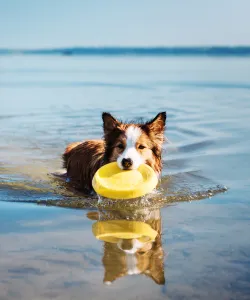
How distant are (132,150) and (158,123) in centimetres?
63

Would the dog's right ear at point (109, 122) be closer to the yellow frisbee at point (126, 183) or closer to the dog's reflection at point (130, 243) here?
the yellow frisbee at point (126, 183)

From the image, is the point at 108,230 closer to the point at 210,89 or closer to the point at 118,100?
the point at 118,100

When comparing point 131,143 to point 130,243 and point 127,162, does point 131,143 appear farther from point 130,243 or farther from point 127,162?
point 130,243

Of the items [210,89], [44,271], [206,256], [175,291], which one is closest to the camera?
[175,291]

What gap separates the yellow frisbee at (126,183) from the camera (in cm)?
682

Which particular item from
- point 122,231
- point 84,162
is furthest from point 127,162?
point 84,162

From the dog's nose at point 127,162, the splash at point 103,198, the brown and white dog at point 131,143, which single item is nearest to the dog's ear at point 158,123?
the brown and white dog at point 131,143

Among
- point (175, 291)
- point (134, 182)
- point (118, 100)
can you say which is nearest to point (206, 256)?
point (175, 291)

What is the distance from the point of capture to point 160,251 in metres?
5.22

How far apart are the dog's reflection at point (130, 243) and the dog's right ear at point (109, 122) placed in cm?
114

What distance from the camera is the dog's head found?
6.74 m

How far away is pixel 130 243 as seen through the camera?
5.51 meters

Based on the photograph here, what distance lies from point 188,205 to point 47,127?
25.8 ft

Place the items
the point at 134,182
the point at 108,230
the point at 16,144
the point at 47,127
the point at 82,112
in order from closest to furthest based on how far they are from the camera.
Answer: the point at 108,230, the point at 134,182, the point at 16,144, the point at 47,127, the point at 82,112
